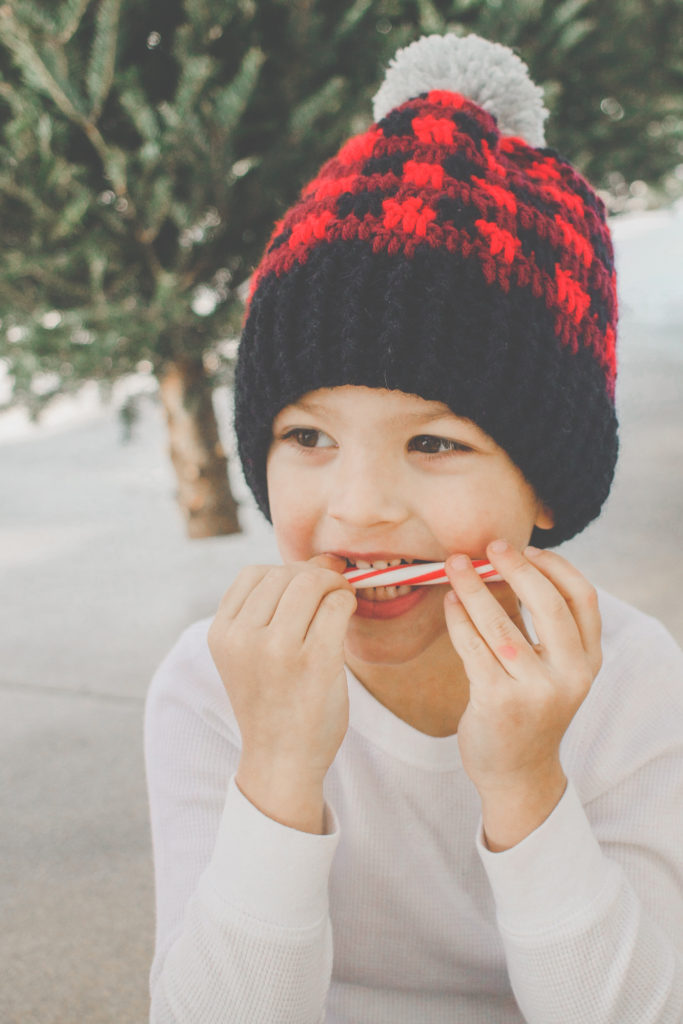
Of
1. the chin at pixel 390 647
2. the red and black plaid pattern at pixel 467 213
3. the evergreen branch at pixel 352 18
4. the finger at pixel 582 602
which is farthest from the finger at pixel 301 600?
the evergreen branch at pixel 352 18

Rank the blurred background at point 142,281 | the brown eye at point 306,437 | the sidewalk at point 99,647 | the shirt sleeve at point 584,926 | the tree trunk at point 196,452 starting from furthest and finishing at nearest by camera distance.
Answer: the tree trunk at point 196,452, the blurred background at point 142,281, the sidewalk at point 99,647, the brown eye at point 306,437, the shirt sleeve at point 584,926

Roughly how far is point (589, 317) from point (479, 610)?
349mm

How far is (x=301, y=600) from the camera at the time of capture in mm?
788

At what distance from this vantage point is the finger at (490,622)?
0.76m

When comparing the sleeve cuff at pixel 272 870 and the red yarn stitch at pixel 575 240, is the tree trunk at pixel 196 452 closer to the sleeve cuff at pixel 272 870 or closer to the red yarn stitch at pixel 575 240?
the red yarn stitch at pixel 575 240

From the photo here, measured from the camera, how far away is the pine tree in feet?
5.28

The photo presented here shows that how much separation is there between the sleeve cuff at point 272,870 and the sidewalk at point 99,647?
44cm

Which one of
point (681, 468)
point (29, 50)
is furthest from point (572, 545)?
point (29, 50)

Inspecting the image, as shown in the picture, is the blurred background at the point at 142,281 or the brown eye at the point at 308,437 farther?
the blurred background at the point at 142,281

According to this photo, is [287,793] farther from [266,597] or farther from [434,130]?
[434,130]

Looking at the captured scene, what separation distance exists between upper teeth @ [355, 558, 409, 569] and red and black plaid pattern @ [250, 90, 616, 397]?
0.29 meters

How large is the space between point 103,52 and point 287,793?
1.41m

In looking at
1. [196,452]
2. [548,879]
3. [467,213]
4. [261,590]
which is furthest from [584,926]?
[196,452]

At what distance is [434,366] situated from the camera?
31.3 inches
